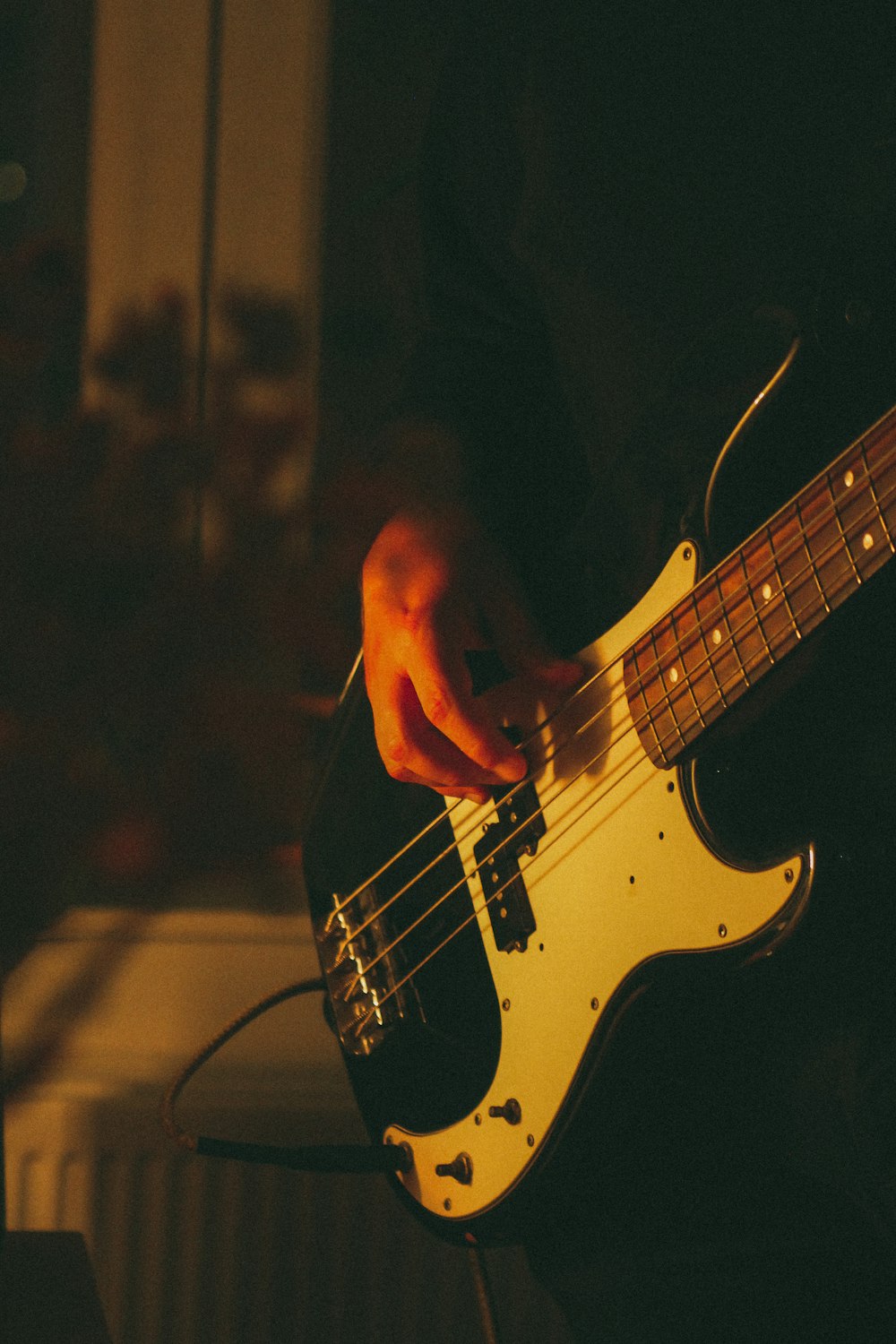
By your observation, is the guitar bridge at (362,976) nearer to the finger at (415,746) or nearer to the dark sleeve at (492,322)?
the finger at (415,746)

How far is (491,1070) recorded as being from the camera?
64 cm

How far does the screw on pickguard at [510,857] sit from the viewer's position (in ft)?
2.08

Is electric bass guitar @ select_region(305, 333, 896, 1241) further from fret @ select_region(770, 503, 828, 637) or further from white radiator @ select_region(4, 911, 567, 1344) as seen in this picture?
white radiator @ select_region(4, 911, 567, 1344)

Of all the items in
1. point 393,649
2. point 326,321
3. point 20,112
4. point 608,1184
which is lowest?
point 608,1184

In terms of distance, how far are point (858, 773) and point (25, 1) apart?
1.09 metres

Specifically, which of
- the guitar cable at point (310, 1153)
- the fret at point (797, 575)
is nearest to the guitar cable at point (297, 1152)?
the guitar cable at point (310, 1153)

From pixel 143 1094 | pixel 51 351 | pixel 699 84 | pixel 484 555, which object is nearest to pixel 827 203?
pixel 699 84

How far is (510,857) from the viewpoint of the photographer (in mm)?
646

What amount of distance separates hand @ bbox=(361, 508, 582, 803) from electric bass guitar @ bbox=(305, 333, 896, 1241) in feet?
0.10

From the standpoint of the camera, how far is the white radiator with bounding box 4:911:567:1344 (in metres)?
0.98

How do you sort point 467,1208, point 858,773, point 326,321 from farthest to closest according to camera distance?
point 326,321 → point 467,1208 → point 858,773

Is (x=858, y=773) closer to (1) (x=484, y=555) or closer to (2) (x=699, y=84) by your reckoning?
(1) (x=484, y=555)

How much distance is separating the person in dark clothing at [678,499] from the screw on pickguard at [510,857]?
0.02m

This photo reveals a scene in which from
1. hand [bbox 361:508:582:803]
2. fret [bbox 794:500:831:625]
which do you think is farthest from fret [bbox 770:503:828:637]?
hand [bbox 361:508:582:803]
